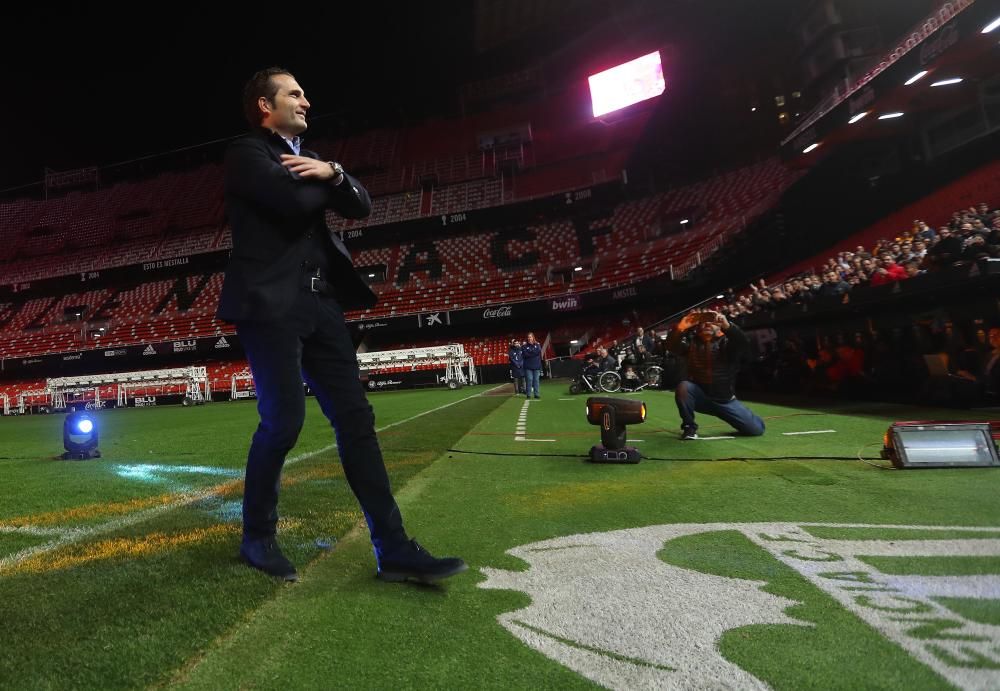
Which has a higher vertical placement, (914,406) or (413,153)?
(413,153)

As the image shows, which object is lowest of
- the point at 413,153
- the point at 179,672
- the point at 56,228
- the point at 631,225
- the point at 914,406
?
the point at 914,406

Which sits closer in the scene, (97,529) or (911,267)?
(97,529)

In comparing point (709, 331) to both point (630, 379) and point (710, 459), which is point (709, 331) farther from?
point (630, 379)

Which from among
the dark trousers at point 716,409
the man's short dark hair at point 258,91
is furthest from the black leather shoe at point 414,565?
the dark trousers at point 716,409

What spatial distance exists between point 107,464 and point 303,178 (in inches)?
220

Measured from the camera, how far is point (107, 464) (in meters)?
5.76

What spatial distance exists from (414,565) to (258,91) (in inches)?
77.3

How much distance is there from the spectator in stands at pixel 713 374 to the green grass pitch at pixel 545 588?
1.95m

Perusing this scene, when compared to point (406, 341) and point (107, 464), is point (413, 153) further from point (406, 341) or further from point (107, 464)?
point (107, 464)

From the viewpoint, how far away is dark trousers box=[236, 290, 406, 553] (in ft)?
6.45

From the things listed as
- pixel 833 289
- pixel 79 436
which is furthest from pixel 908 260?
pixel 79 436

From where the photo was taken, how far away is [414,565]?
189 centimetres

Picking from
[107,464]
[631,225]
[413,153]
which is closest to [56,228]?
[413,153]

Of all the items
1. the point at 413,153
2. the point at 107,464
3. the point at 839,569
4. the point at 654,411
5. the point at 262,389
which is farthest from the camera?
the point at 413,153
